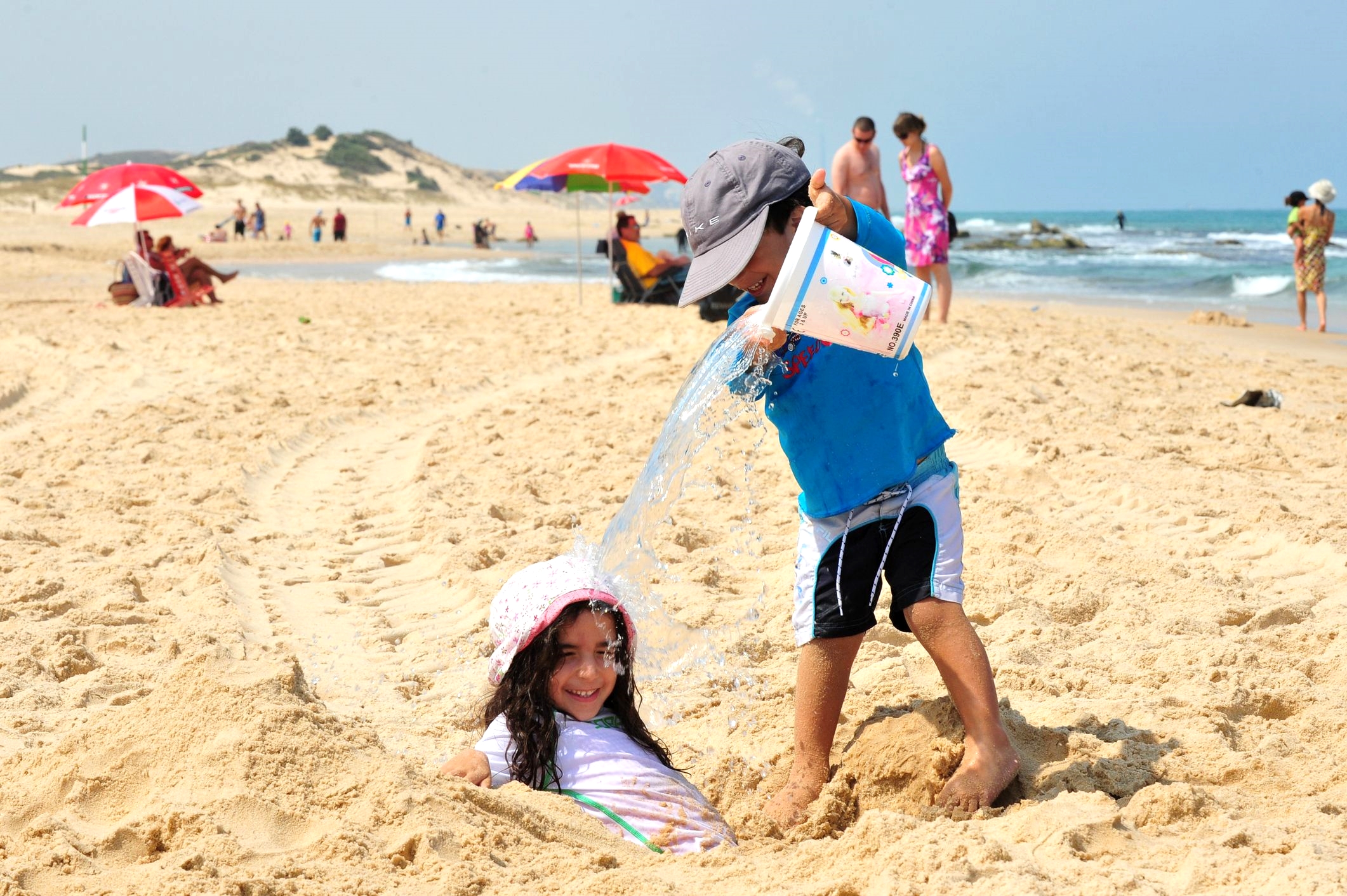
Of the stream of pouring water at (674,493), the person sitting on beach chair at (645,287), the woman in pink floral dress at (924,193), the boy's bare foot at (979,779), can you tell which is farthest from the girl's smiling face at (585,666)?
the person sitting on beach chair at (645,287)

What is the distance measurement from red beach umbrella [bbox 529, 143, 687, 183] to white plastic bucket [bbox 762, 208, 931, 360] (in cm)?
1090

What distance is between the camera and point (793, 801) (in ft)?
8.59

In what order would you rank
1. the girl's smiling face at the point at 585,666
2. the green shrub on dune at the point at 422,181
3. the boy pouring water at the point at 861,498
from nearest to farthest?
the boy pouring water at the point at 861,498
the girl's smiling face at the point at 585,666
the green shrub on dune at the point at 422,181

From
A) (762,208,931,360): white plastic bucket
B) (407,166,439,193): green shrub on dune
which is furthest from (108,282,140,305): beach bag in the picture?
(407,166,439,193): green shrub on dune

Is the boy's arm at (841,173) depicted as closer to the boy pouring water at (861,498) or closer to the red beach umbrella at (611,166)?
the red beach umbrella at (611,166)

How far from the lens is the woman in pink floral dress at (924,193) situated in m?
8.72

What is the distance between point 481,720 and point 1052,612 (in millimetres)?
1893

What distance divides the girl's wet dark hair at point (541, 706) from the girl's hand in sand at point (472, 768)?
0.21 ft

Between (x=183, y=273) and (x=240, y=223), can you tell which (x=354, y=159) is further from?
(x=183, y=273)

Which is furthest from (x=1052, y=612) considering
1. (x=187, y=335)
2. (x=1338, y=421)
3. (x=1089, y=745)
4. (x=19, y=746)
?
(x=187, y=335)

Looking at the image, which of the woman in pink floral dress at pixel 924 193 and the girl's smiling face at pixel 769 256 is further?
the woman in pink floral dress at pixel 924 193

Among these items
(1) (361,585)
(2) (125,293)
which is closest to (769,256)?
(1) (361,585)

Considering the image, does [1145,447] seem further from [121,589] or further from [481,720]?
[121,589]

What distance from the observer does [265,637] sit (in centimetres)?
373
